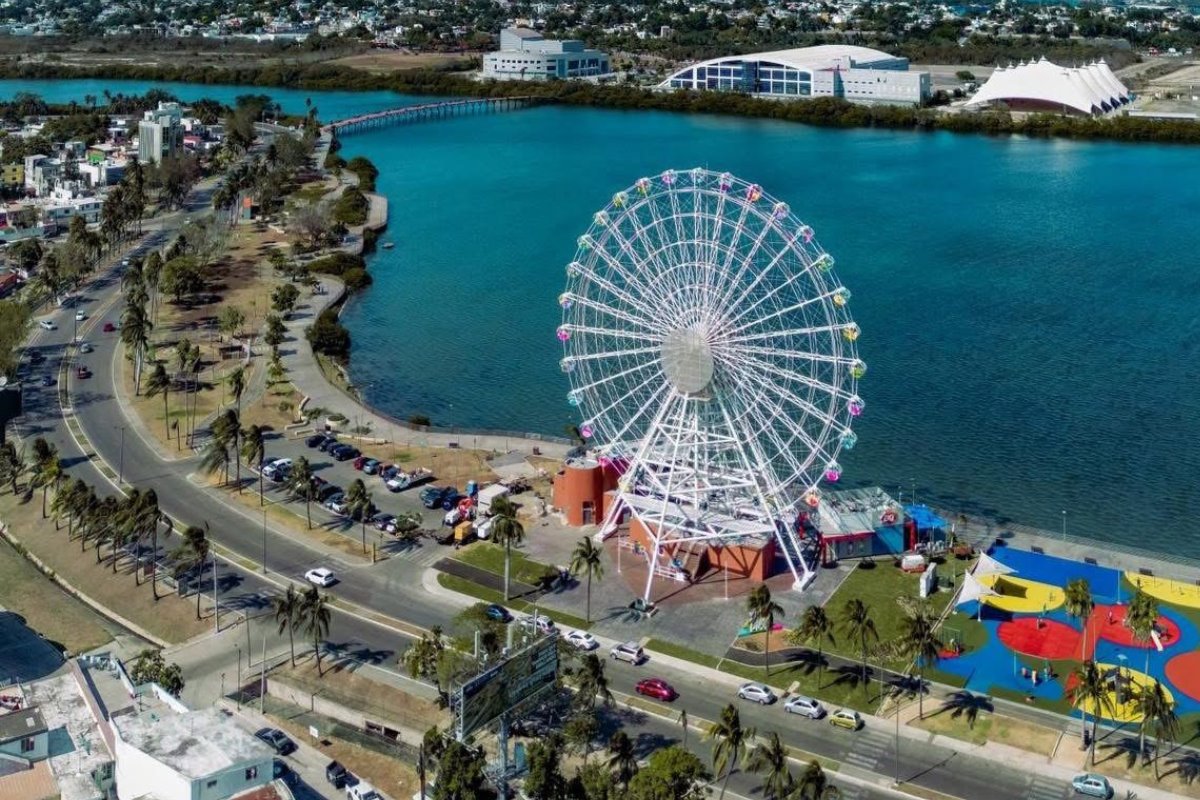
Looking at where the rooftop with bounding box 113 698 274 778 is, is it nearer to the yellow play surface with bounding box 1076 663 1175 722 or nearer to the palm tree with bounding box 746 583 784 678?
the palm tree with bounding box 746 583 784 678

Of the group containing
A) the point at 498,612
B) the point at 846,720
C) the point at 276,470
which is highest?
the point at 276,470

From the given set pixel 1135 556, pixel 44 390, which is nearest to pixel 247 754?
pixel 1135 556

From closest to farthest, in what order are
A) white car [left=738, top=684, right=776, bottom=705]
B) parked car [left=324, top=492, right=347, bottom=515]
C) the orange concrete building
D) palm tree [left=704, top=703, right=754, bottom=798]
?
palm tree [left=704, top=703, right=754, bottom=798] < white car [left=738, top=684, right=776, bottom=705] < the orange concrete building < parked car [left=324, top=492, right=347, bottom=515]

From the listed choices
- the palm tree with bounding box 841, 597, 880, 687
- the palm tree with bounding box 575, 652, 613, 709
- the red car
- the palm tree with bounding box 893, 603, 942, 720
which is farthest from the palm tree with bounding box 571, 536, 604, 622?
the palm tree with bounding box 893, 603, 942, 720

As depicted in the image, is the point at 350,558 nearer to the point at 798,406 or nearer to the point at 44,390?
the point at 798,406

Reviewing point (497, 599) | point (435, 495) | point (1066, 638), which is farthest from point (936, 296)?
point (497, 599)

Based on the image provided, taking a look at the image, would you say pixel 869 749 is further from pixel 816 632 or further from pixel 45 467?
pixel 45 467
